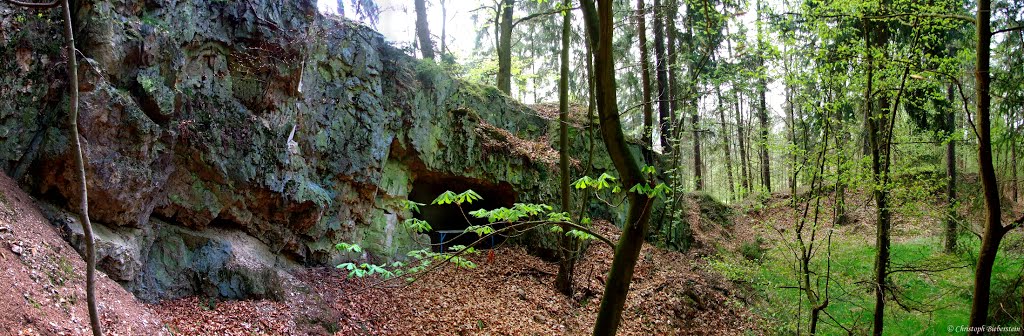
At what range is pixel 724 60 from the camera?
13422mm

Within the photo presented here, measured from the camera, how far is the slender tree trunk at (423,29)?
1396 cm

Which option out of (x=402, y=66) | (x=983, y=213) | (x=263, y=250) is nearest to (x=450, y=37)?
(x=402, y=66)

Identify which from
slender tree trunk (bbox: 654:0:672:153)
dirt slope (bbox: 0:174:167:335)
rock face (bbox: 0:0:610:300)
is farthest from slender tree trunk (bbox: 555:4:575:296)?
dirt slope (bbox: 0:174:167:335)

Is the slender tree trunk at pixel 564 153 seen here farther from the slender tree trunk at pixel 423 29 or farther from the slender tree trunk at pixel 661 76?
the slender tree trunk at pixel 423 29

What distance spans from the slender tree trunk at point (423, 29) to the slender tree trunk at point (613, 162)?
1141 cm

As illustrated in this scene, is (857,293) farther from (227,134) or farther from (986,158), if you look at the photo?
(227,134)

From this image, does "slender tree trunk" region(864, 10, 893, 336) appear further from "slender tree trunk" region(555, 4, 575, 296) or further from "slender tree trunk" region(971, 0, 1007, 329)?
"slender tree trunk" region(555, 4, 575, 296)

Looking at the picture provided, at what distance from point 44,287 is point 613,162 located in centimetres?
552

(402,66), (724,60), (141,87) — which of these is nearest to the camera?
(141,87)

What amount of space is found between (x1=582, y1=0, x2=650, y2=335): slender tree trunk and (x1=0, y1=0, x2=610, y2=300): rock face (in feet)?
18.6

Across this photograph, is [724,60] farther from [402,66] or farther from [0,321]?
[0,321]

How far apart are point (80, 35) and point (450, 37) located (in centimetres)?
1098

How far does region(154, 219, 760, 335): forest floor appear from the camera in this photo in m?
6.69

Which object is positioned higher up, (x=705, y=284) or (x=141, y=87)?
(x=141, y=87)
